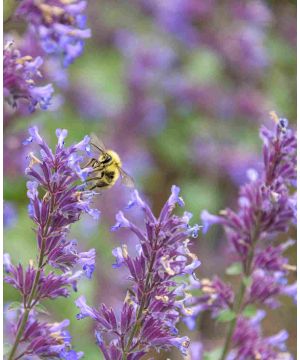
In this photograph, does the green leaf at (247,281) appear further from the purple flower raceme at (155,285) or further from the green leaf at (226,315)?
the purple flower raceme at (155,285)

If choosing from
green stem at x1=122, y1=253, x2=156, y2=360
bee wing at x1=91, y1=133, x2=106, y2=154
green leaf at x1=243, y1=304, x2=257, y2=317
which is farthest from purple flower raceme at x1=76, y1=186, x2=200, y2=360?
green leaf at x1=243, y1=304, x2=257, y2=317

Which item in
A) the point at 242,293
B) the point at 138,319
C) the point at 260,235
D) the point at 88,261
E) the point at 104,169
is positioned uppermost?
the point at 104,169

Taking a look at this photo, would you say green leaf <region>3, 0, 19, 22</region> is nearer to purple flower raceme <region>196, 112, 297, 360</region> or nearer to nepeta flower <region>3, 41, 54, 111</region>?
nepeta flower <region>3, 41, 54, 111</region>

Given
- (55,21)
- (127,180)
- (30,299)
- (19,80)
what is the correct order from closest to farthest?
(30,299) < (19,80) < (55,21) < (127,180)

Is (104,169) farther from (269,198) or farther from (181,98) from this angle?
(181,98)

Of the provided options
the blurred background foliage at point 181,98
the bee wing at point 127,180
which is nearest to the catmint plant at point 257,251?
the bee wing at point 127,180

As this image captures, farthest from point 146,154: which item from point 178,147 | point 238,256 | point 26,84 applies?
point 26,84

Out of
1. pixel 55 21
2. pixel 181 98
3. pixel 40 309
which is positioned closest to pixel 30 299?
pixel 40 309

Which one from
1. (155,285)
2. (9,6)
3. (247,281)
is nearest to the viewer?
(155,285)
